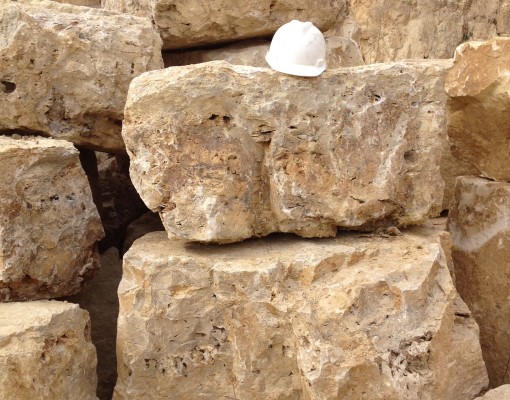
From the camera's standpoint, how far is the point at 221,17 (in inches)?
140

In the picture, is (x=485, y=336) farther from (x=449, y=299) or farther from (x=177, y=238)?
(x=177, y=238)

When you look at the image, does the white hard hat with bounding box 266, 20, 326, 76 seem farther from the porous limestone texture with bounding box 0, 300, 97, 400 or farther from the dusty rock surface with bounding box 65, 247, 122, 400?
the dusty rock surface with bounding box 65, 247, 122, 400

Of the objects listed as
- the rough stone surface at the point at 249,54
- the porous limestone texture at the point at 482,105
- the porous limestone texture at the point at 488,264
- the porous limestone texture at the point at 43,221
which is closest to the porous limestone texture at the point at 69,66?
the porous limestone texture at the point at 43,221

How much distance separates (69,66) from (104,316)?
121 cm

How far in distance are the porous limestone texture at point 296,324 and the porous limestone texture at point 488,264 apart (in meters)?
0.47

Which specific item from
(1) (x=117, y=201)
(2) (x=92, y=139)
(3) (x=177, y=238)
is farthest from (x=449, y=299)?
(1) (x=117, y=201)

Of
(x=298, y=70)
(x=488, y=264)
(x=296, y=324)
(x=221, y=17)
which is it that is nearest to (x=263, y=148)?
(x=298, y=70)

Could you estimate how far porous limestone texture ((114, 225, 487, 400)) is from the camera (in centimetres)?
254

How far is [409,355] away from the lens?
2.56m

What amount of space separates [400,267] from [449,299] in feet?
0.75

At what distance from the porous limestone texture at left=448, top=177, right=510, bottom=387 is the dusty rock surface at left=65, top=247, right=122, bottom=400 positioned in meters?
1.68

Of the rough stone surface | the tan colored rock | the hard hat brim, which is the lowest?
the tan colored rock

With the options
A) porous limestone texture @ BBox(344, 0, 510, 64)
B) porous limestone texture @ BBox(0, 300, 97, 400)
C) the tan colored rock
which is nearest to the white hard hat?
porous limestone texture @ BBox(0, 300, 97, 400)

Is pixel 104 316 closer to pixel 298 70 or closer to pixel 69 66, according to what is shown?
pixel 69 66
